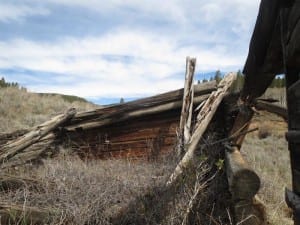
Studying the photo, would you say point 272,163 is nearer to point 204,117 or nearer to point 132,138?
point 132,138

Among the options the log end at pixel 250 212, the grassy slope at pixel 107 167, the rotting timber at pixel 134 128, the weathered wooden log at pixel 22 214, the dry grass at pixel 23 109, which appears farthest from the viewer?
the dry grass at pixel 23 109

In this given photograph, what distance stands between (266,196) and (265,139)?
840 cm

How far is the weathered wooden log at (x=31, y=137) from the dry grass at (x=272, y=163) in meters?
3.48

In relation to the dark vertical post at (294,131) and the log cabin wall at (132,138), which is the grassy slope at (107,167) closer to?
the log cabin wall at (132,138)

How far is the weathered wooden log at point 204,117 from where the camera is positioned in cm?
446

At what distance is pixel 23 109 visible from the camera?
12211mm

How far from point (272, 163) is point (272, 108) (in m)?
7.16

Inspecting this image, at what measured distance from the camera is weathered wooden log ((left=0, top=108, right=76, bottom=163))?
5598 mm

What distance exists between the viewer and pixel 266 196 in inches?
251

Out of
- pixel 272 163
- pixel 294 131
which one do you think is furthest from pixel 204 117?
pixel 272 163

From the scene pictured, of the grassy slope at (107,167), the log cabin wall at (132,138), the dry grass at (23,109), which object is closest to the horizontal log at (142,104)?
the log cabin wall at (132,138)

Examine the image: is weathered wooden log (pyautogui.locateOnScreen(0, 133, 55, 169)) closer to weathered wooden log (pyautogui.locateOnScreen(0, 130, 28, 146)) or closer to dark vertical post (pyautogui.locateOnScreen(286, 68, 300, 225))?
weathered wooden log (pyautogui.locateOnScreen(0, 130, 28, 146))

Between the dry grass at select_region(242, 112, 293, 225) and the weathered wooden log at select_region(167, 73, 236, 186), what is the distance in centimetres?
78

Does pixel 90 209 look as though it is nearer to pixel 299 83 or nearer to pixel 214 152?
pixel 214 152
